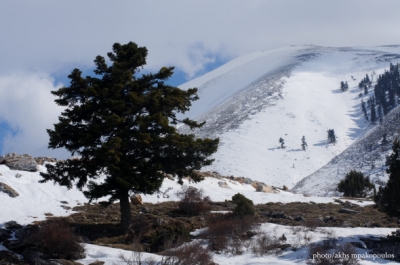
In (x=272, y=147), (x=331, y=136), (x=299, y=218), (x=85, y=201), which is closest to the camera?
(x=299, y=218)

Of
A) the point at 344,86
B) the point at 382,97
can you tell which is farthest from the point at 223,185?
the point at 344,86

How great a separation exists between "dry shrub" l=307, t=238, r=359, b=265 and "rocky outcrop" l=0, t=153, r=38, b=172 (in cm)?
1940

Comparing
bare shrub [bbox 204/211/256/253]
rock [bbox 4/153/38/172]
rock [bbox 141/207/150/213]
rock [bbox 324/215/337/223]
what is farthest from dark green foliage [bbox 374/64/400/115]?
bare shrub [bbox 204/211/256/253]

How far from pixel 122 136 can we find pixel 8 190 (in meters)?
9.43

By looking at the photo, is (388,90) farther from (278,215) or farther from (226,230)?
(226,230)

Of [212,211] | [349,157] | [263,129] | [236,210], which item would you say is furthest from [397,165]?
[263,129]

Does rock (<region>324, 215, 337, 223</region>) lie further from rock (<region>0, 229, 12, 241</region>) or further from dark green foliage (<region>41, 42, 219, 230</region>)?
rock (<region>0, 229, 12, 241</region>)

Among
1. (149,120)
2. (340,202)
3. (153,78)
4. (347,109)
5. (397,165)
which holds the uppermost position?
(347,109)

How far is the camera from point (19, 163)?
27.8 metres

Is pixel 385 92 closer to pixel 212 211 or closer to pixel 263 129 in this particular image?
pixel 263 129

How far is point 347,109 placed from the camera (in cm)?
14625

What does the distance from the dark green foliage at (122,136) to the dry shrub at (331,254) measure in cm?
622

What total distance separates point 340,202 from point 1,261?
27.1 metres

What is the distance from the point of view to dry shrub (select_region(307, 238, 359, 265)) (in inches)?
574
